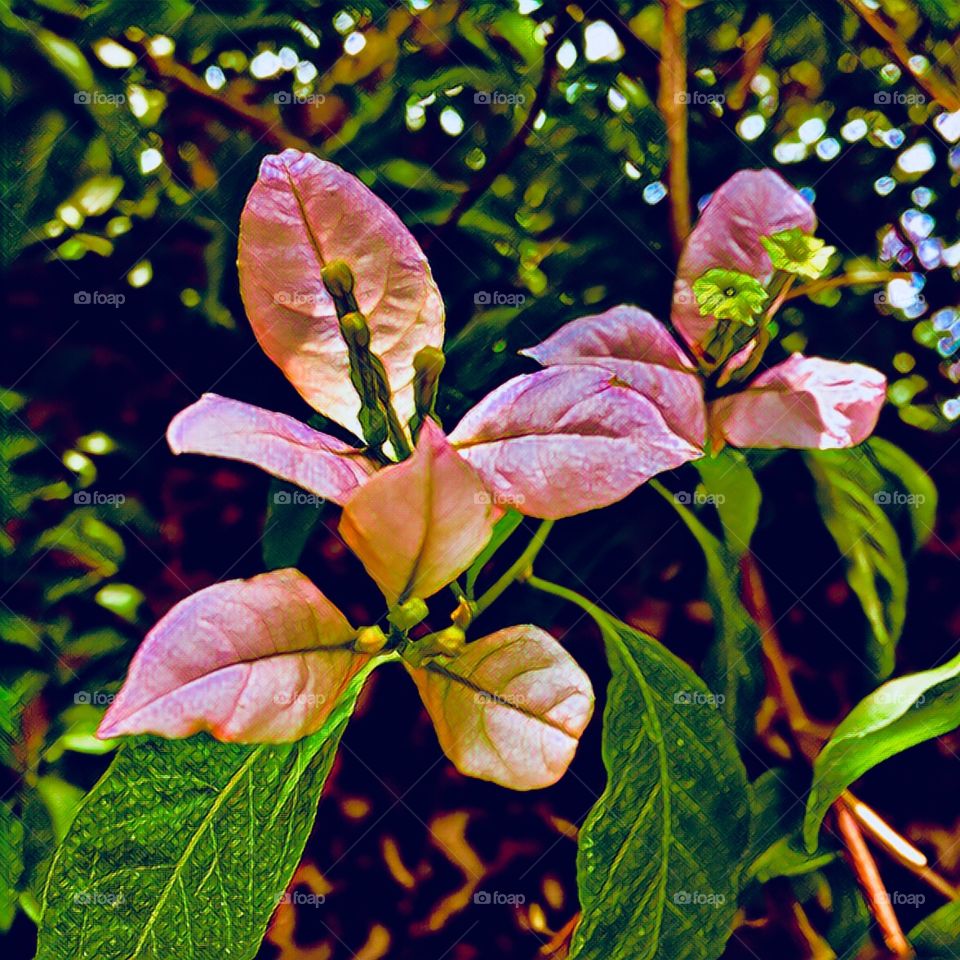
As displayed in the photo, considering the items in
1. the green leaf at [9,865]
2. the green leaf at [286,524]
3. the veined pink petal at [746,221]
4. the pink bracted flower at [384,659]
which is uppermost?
the veined pink petal at [746,221]

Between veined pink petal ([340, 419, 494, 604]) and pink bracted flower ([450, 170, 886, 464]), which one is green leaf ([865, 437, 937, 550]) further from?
veined pink petal ([340, 419, 494, 604])

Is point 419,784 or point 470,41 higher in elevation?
point 470,41

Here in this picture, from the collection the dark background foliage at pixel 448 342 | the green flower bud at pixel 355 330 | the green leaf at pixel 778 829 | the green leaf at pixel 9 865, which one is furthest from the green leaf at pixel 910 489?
the green leaf at pixel 9 865

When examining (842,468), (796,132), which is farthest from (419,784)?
(796,132)

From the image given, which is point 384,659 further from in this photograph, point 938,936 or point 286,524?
point 938,936

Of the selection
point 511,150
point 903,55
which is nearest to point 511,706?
point 511,150

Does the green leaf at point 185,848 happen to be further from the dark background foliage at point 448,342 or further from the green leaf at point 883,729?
the green leaf at point 883,729

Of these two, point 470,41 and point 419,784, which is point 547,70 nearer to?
point 470,41
